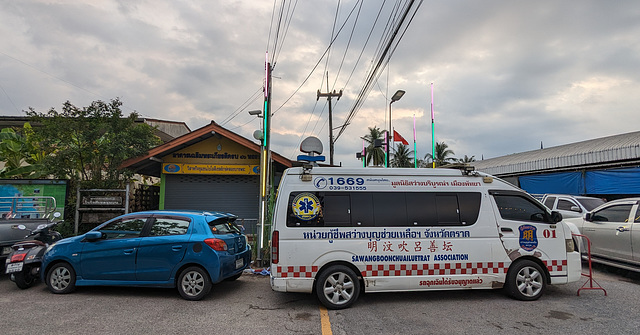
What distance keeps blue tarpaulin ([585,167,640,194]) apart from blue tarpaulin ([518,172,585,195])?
48 cm

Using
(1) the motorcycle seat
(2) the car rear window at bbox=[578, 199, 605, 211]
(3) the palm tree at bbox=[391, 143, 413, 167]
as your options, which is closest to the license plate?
(1) the motorcycle seat

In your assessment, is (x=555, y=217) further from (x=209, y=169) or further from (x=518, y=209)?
(x=209, y=169)

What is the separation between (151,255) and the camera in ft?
21.1

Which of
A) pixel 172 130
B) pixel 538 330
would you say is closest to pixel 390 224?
pixel 538 330

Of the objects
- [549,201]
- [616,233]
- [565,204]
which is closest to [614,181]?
[549,201]

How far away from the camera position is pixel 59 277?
6.65 metres

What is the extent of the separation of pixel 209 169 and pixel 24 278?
286 inches

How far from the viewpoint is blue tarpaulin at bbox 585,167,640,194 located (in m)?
14.8

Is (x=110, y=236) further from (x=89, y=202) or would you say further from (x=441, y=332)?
(x=441, y=332)

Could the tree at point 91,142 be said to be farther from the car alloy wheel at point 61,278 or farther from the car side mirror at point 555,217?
the car side mirror at point 555,217

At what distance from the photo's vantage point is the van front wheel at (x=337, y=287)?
5.71 metres

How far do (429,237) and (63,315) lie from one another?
225 inches

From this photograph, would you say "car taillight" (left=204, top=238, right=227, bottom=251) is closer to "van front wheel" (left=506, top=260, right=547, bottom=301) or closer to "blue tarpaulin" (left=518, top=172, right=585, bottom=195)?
"van front wheel" (left=506, top=260, right=547, bottom=301)

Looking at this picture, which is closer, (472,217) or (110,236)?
A: (472,217)
